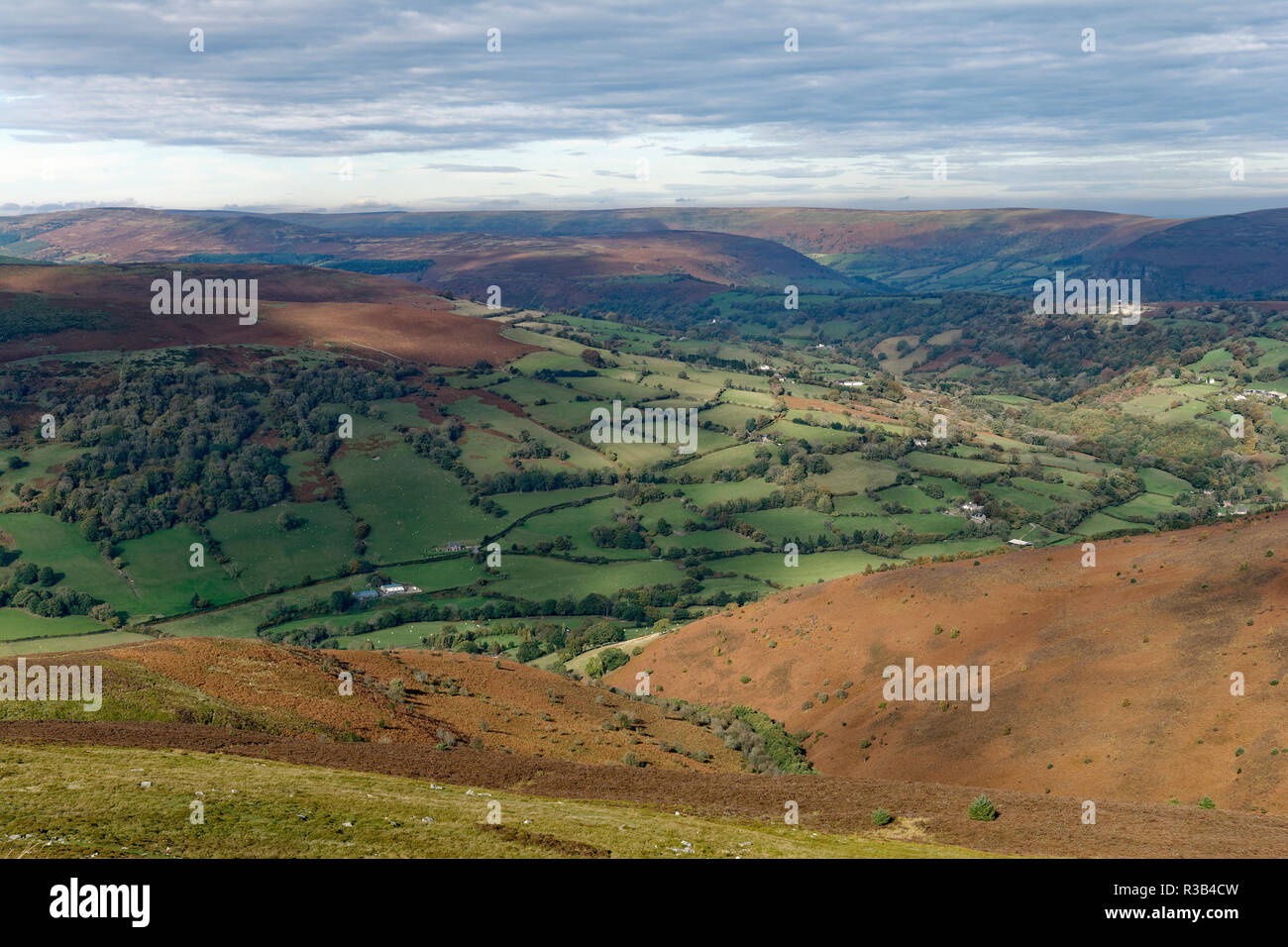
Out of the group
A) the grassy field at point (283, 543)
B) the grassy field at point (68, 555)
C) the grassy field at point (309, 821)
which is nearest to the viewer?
the grassy field at point (309, 821)

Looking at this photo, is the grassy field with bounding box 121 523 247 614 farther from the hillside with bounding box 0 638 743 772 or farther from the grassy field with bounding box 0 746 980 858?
the grassy field with bounding box 0 746 980 858

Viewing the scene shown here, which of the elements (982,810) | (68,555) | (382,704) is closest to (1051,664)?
(982,810)

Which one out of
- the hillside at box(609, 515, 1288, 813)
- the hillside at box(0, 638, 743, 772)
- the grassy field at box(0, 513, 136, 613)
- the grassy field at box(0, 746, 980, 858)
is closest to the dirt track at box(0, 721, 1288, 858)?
the grassy field at box(0, 746, 980, 858)

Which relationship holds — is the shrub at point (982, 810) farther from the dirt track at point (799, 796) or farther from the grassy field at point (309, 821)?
the grassy field at point (309, 821)

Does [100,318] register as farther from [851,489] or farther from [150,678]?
[150,678]

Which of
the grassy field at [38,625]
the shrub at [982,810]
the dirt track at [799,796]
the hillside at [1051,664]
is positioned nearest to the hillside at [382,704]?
the dirt track at [799,796]

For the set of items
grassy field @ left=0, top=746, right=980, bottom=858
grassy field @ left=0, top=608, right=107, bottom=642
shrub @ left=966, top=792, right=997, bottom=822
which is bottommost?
grassy field @ left=0, top=608, right=107, bottom=642
